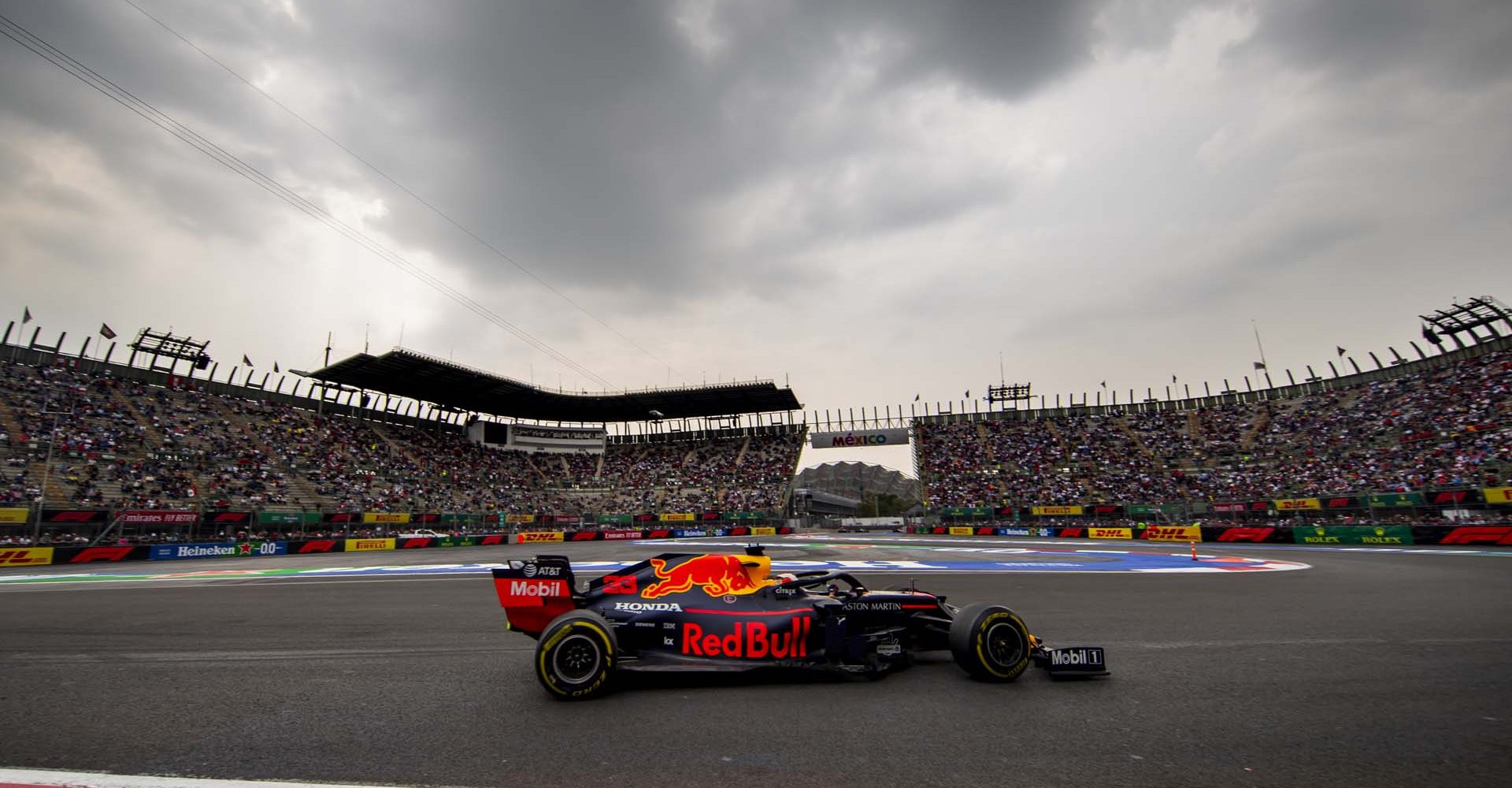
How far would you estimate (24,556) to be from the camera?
72.2 ft

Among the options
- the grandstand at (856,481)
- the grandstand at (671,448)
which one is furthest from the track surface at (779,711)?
the grandstand at (856,481)

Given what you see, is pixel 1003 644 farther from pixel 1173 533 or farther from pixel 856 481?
pixel 856 481

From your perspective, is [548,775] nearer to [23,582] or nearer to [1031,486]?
[23,582]

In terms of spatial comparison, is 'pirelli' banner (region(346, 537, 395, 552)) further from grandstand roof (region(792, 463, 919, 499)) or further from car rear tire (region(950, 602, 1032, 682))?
grandstand roof (region(792, 463, 919, 499))

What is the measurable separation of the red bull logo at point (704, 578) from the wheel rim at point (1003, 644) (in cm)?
224

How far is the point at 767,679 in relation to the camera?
19.5 feet

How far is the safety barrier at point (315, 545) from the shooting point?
22578 mm

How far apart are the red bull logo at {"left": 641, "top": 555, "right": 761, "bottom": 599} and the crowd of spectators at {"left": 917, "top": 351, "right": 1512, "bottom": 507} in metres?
42.0

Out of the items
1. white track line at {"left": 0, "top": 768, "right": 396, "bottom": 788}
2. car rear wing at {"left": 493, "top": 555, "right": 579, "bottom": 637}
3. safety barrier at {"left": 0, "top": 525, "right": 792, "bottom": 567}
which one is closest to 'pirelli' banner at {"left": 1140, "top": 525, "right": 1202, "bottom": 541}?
safety barrier at {"left": 0, "top": 525, "right": 792, "bottom": 567}

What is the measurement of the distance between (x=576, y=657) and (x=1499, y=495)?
3742 centimetres

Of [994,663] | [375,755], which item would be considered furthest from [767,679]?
[375,755]

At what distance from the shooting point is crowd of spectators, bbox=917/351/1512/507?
112 ft

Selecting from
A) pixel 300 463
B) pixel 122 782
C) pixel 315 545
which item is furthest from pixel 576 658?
pixel 300 463

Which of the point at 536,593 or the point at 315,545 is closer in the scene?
the point at 536,593
